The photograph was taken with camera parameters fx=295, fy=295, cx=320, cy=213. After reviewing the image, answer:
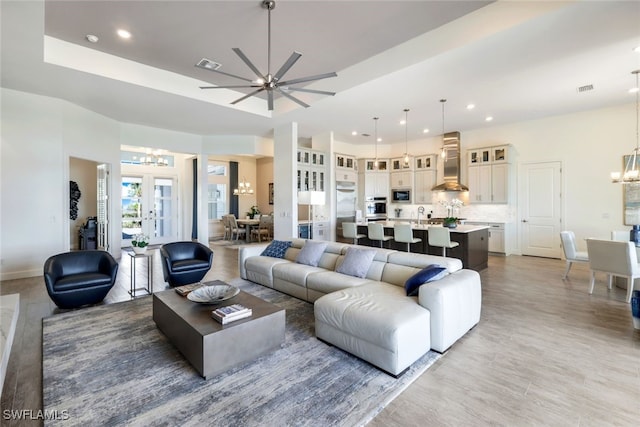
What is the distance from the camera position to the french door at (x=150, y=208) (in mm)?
9258

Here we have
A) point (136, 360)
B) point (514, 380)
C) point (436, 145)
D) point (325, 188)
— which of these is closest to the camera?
point (514, 380)

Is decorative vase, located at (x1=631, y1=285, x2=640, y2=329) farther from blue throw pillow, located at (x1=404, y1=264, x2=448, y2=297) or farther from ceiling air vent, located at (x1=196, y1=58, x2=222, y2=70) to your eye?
ceiling air vent, located at (x1=196, y1=58, x2=222, y2=70)

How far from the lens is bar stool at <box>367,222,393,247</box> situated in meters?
6.17

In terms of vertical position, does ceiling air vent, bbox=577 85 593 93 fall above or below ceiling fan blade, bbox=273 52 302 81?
above

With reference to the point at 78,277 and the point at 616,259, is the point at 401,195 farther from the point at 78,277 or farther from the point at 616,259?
the point at 78,277

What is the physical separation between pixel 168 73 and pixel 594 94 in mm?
7732

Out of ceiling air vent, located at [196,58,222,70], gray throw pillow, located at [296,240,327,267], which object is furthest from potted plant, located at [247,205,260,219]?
ceiling air vent, located at [196,58,222,70]

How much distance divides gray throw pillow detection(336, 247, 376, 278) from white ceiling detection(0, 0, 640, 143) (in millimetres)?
2687

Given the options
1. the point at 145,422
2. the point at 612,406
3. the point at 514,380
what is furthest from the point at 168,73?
the point at 612,406

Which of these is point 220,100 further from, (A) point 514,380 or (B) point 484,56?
(A) point 514,380

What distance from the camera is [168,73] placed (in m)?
5.09

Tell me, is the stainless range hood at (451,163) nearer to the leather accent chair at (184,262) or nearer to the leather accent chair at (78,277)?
the leather accent chair at (184,262)

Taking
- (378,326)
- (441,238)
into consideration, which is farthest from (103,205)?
(441,238)

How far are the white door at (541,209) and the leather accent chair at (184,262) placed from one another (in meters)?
7.57
